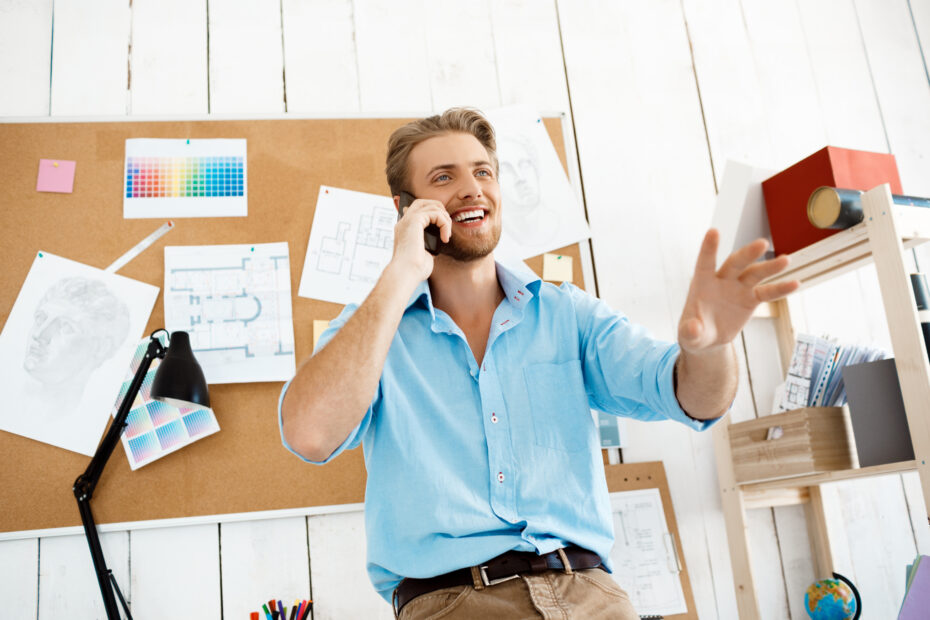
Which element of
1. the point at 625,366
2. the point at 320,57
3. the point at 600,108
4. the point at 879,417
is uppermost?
the point at 320,57

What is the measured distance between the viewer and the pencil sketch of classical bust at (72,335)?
6.20 feet

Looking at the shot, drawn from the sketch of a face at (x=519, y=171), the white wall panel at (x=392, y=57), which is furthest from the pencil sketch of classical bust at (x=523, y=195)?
the white wall panel at (x=392, y=57)

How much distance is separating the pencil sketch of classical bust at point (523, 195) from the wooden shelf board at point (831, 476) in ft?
2.82

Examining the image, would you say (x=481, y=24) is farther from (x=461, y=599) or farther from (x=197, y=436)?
(x=461, y=599)

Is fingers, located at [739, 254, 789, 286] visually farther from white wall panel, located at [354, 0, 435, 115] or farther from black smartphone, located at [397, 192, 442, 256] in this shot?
white wall panel, located at [354, 0, 435, 115]

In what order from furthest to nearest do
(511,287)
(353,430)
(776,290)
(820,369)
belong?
(820,369), (511,287), (353,430), (776,290)

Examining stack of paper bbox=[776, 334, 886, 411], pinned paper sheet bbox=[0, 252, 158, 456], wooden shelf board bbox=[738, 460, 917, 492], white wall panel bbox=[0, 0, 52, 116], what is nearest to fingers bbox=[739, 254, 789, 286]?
wooden shelf board bbox=[738, 460, 917, 492]

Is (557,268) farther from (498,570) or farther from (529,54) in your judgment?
(498,570)

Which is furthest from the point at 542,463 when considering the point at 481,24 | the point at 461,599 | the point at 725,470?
the point at 481,24

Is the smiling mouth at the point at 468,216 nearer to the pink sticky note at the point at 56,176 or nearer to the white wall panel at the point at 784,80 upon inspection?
the pink sticky note at the point at 56,176

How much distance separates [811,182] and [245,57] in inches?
61.2

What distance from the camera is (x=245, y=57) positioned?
218cm

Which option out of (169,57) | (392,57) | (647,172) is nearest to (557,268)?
(647,172)

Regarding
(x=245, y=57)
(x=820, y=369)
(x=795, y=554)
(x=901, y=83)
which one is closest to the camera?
(x=820, y=369)
